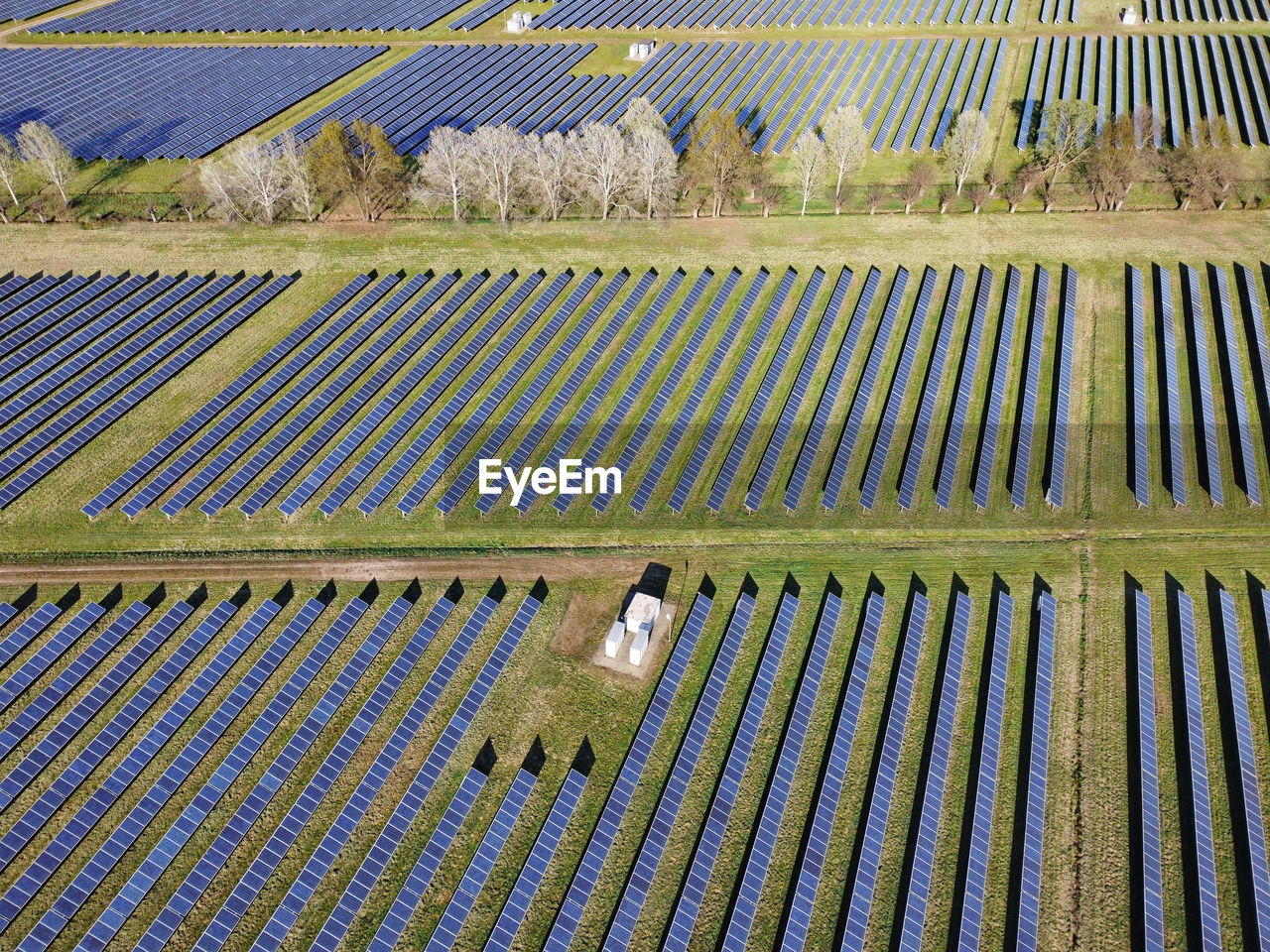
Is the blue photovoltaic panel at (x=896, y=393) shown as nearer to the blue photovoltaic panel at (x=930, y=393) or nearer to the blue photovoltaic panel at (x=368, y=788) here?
the blue photovoltaic panel at (x=930, y=393)

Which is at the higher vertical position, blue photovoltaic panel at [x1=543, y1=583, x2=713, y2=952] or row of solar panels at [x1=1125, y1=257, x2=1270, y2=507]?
row of solar panels at [x1=1125, y1=257, x2=1270, y2=507]

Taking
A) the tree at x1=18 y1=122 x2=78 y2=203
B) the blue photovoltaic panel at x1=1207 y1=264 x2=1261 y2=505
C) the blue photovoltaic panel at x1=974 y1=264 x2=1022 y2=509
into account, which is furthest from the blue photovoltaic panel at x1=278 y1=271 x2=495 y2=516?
the blue photovoltaic panel at x1=1207 y1=264 x2=1261 y2=505

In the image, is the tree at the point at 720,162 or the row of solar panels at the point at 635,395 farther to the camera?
the tree at the point at 720,162

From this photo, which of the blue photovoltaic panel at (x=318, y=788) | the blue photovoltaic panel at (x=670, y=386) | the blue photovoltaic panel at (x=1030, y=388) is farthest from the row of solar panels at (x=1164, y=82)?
the blue photovoltaic panel at (x=318, y=788)

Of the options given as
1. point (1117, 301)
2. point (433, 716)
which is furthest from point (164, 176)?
point (1117, 301)

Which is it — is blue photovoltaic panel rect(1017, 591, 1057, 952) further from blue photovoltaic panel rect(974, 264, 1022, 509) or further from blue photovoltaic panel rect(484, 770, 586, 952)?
blue photovoltaic panel rect(484, 770, 586, 952)

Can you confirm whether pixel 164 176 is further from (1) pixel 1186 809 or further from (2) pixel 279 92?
(1) pixel 1186 809

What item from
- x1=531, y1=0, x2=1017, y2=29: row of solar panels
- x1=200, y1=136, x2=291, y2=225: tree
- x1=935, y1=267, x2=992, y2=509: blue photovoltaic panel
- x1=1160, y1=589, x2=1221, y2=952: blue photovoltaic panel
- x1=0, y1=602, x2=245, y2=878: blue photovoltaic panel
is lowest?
x1=1160, y1=589, x2=1221, y2=952: blue photovoltaic panel
